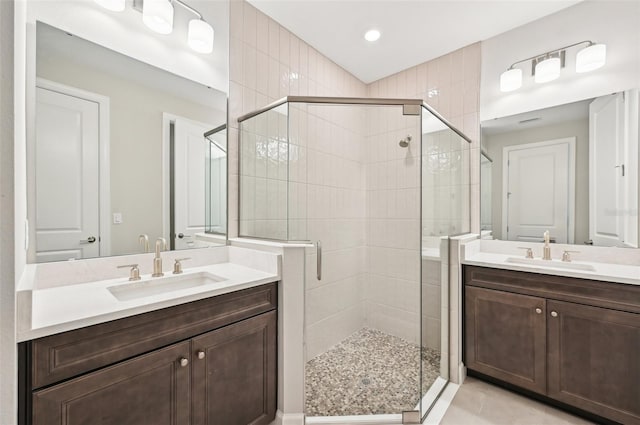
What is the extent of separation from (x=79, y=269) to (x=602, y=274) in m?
2.76

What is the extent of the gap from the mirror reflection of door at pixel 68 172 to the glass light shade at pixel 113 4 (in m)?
0.48

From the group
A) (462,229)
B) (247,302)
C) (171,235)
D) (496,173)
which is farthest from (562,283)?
(171,235)

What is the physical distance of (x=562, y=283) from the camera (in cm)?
170

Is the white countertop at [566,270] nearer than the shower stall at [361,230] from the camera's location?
Yes

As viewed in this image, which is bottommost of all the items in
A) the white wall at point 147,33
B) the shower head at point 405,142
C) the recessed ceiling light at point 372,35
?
the shower head at point 405,142

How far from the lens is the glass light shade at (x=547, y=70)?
82.7 inches

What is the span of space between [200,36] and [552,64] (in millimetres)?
2527

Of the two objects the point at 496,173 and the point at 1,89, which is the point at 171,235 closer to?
the point at 1,89

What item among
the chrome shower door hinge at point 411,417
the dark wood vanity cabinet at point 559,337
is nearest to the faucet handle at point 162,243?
the chrome shower door hinge at point 411,417

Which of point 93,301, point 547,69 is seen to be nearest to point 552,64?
point 547,69

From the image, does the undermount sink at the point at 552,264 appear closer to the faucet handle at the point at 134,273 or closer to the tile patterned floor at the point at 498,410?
the tile patterned floor at the point at 498,410

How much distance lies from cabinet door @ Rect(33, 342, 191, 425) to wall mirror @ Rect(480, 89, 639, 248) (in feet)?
7.98

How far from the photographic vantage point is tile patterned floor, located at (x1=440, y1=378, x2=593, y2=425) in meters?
1.66

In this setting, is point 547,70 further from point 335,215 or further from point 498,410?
point 498,410
